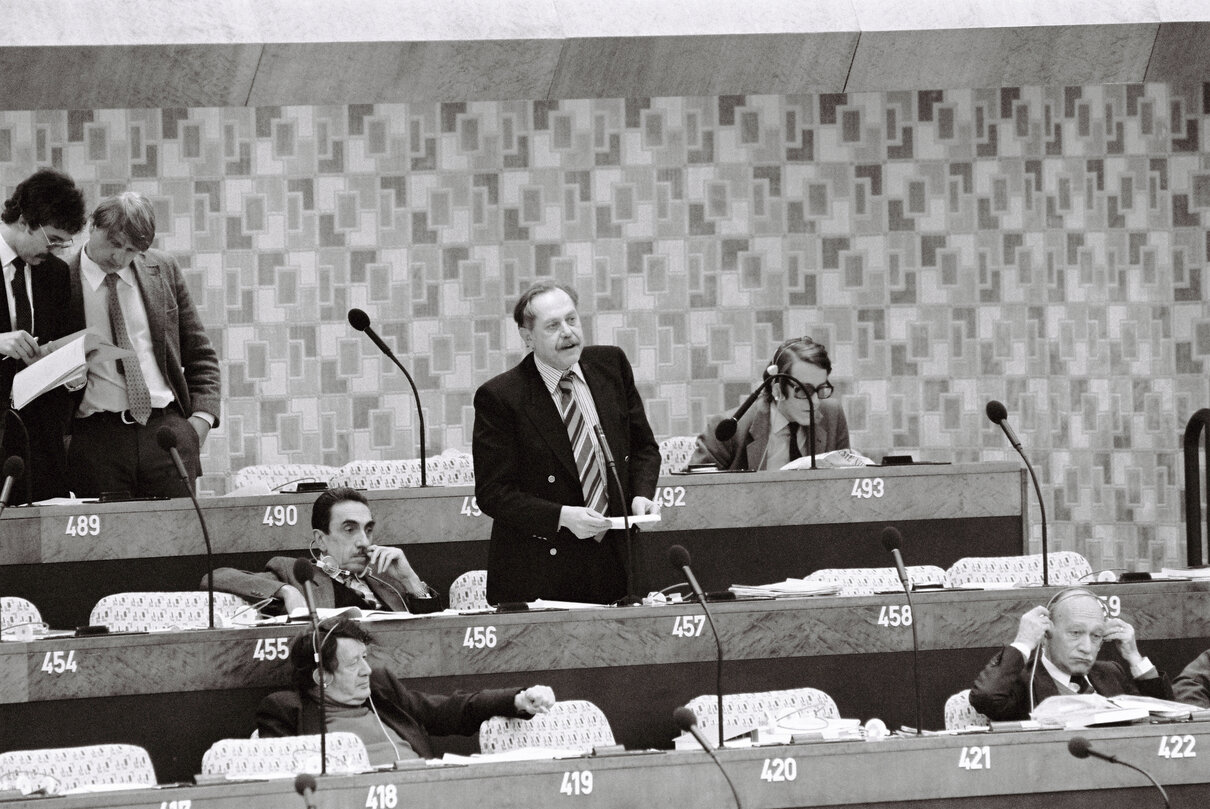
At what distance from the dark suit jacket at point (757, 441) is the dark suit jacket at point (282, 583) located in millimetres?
1489

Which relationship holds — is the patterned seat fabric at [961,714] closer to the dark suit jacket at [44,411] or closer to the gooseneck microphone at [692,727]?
the gooseneck microphone at [692,727]

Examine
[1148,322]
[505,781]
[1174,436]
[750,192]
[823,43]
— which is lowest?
[505,781]

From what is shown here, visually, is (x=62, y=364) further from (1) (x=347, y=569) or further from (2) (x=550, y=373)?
(2) (x=550, y=373)

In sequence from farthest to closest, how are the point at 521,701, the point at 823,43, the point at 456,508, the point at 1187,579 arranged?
the point at 823,43 → the point at 456,508 → the point at 1187,579 → the point at 521,701

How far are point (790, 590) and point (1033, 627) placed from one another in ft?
1.95

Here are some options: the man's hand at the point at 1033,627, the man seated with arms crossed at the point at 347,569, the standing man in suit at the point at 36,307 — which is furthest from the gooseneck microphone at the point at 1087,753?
the standing man in suit at the point at 36,307

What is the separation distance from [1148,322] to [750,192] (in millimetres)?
1729

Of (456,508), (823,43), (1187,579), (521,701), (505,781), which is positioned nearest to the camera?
(505,781)

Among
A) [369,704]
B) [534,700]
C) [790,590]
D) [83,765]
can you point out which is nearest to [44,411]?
[369,704]

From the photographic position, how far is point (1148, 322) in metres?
7.78

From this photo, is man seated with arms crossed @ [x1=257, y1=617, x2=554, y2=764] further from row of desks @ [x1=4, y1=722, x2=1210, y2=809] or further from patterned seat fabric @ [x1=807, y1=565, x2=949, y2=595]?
patterned seat fabric @ [x1=807, y1=565, x2=949, y2=595]

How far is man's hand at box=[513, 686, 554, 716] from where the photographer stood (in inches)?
161

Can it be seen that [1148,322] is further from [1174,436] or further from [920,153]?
[920,153]

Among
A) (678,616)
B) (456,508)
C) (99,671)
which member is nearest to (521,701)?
(678,616)
